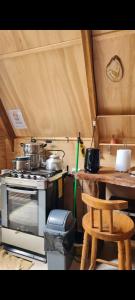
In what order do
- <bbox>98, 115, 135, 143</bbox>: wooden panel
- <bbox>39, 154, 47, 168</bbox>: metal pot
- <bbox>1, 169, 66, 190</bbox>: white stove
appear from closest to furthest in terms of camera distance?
1. <bbox>1, 169, 66, 190</bbox>: white stove
2. <bbox>98, 115, 135, 143</bbox>: wooden panel
3. <bbox>39, 154, 47, 168</bbox>: metal pot

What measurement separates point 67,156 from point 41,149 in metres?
0.36

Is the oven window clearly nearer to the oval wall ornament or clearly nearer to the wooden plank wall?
the wooden plank wall

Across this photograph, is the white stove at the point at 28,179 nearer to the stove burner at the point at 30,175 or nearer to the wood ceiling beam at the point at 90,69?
the stove burner at the point at 30,175

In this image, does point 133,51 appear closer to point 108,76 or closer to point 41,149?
point 108,76

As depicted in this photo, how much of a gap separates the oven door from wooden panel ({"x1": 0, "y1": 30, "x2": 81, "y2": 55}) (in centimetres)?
146

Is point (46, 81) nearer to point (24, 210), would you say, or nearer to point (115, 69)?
point (115, 69)

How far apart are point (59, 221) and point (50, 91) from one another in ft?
4.73

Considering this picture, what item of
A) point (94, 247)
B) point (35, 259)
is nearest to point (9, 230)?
point (35, 259)

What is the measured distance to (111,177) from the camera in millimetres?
2012

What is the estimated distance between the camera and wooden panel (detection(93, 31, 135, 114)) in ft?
6.24

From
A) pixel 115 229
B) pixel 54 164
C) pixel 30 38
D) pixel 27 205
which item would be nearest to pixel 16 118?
pixel 54 164

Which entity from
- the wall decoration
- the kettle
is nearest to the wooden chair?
the kettle
